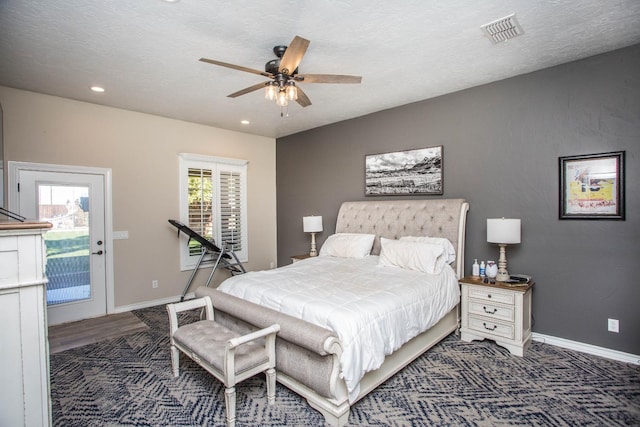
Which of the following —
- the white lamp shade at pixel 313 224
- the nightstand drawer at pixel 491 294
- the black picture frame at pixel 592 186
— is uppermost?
the black picture frame at pixel 592 186

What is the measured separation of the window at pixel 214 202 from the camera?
515 centimetres

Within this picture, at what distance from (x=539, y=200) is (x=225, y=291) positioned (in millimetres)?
3399

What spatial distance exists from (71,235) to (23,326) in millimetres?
3280

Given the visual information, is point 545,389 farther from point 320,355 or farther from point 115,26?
point 115,26

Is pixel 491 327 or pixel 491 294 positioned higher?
pixel 491 294

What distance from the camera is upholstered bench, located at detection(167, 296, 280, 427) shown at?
2.12 meters

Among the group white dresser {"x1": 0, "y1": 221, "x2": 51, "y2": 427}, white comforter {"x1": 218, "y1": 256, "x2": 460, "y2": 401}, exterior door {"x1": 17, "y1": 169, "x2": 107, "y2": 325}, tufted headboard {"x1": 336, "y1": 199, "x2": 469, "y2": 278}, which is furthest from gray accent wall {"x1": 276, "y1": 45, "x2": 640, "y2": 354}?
exterior door {"x1": 17, "y1": 169, "x2": 107, "y2": 325}

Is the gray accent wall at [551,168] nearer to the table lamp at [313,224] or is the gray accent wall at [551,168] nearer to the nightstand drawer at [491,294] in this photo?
the nightstand drawer at [491,294]

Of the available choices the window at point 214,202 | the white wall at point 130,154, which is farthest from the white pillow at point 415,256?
the white wall at point 130,154

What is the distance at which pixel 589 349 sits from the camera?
313 cm

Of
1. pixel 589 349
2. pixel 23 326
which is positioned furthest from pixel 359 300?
pixel 589 349

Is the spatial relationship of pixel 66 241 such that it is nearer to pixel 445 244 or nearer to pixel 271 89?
pixel 271 89

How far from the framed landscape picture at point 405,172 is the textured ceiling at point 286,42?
2.66 ft

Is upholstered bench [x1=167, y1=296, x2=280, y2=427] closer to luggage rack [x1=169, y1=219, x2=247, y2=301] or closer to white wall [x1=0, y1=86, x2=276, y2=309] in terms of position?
luggage rack [x1=169, y1=219, x2=247, y2=301]
